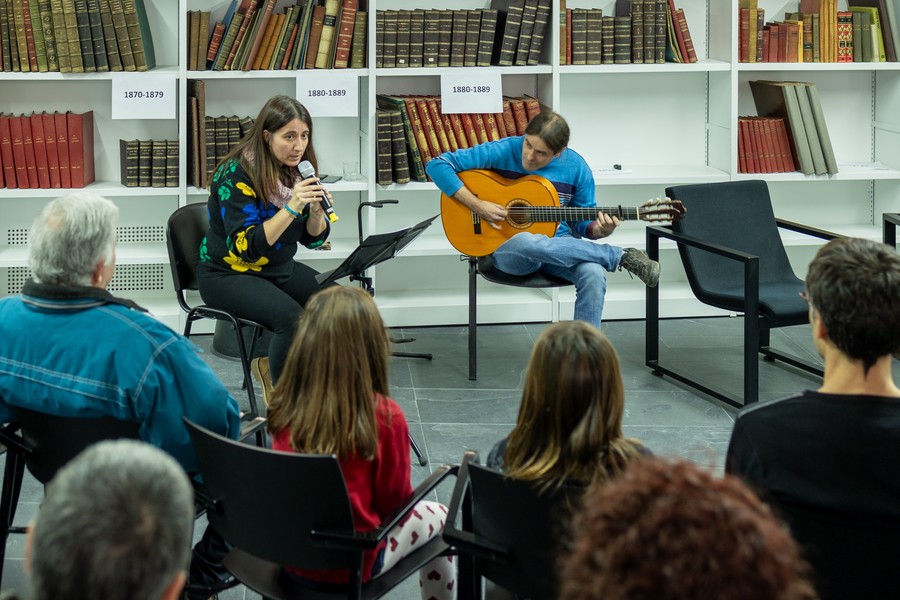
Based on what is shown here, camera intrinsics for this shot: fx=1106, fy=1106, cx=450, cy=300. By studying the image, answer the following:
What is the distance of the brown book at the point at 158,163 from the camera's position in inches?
196

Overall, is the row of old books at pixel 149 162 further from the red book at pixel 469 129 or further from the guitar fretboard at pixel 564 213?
the guitar fretboard at pixel 564 213

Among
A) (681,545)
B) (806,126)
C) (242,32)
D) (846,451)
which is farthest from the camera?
(806,126)

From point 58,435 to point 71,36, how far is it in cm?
298

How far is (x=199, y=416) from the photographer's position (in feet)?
7.66

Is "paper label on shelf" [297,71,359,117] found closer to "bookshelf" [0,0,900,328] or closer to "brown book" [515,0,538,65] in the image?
"bookshelf" [0,0,900,328]

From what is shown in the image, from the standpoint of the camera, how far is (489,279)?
4.44 m

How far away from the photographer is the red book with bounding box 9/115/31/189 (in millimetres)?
4895

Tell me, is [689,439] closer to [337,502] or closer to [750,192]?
[750,192]

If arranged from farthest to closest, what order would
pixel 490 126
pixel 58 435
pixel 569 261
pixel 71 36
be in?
pixel 490 126
pixel 71 36
pixel 569 261
pixel 58 435

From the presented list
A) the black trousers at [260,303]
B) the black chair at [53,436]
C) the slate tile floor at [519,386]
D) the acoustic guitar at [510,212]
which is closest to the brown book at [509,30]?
the acoustic guitar at [510,212]

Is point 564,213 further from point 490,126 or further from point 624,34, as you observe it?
point 624,34

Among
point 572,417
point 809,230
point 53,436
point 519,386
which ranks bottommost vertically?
point 519,386

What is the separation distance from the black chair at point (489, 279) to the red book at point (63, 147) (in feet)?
6.12

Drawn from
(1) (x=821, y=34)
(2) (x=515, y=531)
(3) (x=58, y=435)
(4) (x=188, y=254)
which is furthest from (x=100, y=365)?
(1) (x=821, y=34)
